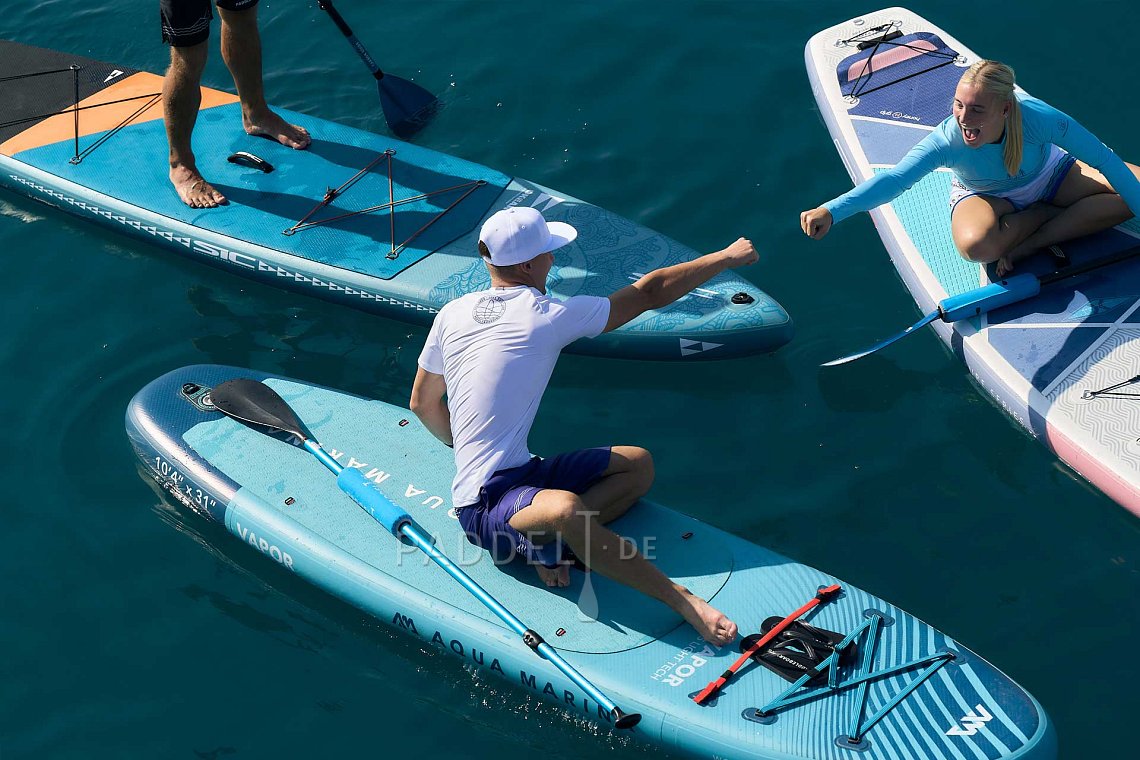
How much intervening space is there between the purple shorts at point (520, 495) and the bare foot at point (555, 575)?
0.17ft

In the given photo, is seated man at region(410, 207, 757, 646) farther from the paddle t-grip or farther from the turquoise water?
the turquoise water

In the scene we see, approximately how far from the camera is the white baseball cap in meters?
4.73

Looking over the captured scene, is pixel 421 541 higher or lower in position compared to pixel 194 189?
lower

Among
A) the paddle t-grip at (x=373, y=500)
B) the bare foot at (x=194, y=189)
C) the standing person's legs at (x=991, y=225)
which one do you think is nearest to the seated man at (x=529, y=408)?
the paddle t-grip at (x=373, y=500)

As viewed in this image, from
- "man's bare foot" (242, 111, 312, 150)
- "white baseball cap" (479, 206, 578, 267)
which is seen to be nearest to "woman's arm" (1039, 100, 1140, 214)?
"white baseball cap" (479, 206, 578, 267)

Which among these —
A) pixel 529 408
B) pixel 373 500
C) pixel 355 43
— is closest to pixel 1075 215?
pixel 529 408

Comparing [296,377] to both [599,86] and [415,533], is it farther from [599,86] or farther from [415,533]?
[599,86]

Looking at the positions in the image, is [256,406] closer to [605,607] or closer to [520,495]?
[520,495]

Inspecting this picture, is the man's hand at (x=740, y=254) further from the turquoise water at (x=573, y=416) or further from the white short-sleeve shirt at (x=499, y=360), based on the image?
the turquoise water at (x=573, y=416)

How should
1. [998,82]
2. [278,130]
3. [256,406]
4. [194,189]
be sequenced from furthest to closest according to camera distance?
[278,130] < [194,189] < [256,406] < [998,82]

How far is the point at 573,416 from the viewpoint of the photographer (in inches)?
243

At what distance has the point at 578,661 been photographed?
4715 millimetres

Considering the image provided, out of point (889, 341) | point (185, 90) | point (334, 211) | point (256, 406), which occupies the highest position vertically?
point (185, 90)

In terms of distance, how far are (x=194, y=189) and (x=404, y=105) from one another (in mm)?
1500
